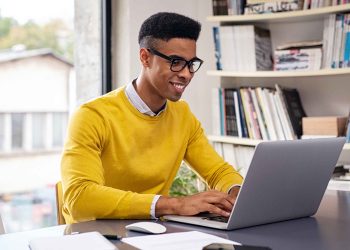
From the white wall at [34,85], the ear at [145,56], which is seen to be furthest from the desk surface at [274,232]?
the white wall at [34,85]

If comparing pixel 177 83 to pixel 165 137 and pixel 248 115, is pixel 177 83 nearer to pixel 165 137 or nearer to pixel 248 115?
pixel 165 137

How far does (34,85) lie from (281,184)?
5.86 ft

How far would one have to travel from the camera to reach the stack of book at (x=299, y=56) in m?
3.01

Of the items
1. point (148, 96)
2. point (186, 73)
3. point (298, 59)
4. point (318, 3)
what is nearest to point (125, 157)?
point (148, 96)

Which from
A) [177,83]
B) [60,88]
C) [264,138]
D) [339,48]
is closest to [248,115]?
[264,138]

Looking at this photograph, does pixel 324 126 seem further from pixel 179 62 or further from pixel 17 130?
pixel 17 130

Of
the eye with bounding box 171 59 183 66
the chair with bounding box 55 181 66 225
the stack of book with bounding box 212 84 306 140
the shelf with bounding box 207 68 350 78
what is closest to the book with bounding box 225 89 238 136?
the stack of book with bounding box 212 84 306 140

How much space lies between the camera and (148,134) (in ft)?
6.88

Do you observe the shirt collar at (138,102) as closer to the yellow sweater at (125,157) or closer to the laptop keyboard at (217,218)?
the yellow sweater at (125,157)

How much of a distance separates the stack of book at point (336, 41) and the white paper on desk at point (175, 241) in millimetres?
1763

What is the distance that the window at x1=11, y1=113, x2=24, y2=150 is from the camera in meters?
2.91

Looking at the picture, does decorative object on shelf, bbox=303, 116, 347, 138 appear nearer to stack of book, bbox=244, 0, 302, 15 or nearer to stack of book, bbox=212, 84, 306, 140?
stack of book, bbox=212, 84, 306, 140

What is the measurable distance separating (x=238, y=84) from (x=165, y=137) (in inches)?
56.8

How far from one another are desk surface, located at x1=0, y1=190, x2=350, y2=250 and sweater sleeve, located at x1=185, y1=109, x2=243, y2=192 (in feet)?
1.35
